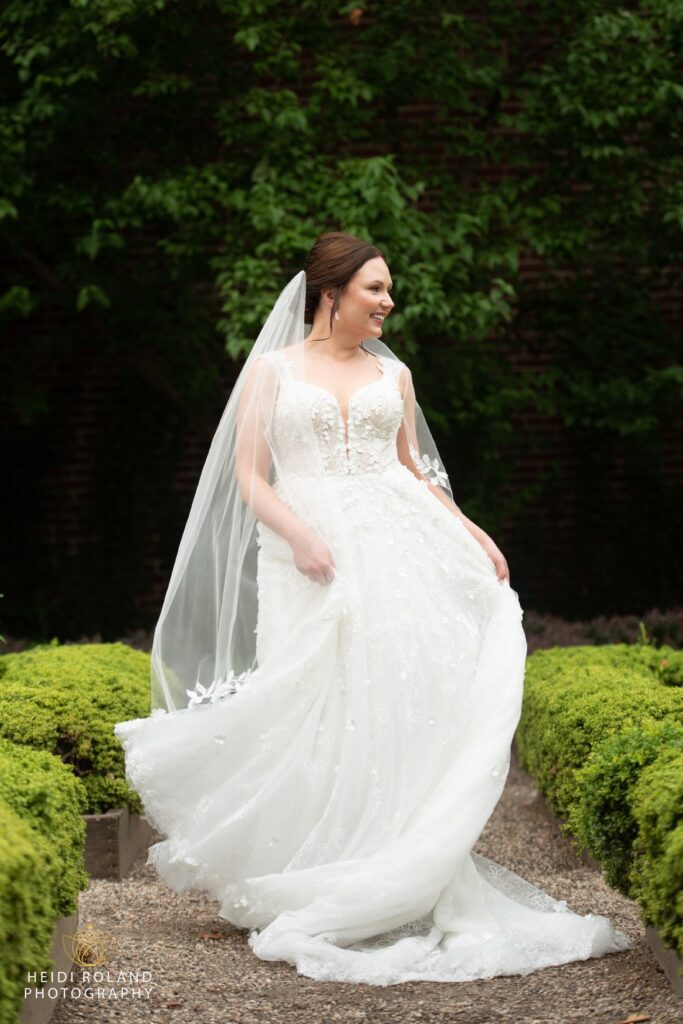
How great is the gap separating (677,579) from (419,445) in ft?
22.5

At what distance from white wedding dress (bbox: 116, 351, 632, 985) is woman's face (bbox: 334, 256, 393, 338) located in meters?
0.21

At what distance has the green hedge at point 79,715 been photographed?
4.77 metres

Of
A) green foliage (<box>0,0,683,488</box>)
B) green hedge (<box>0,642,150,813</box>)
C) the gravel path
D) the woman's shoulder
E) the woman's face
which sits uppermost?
green foliage (<box>0,0,683,488</box>)

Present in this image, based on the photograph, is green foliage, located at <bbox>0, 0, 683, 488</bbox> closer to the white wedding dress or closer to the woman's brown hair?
the woman's brown hair

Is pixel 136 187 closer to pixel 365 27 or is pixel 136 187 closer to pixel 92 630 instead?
pixel 365 27

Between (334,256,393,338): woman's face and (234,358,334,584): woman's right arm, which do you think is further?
(334,256,393,338): woman's face

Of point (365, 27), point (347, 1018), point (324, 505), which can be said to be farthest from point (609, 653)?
point (365, 27)

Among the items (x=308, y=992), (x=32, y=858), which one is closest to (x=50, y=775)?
(x=32, y=858)

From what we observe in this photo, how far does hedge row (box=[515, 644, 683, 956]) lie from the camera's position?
332cm

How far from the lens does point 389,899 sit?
3859 millimetres

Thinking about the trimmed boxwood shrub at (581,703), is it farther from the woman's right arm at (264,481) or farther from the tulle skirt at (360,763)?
the woman's right arm at (264,481)

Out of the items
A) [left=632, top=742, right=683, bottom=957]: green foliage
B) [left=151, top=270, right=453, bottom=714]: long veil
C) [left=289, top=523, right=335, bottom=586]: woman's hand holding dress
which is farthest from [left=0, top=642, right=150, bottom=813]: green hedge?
[left=632, top=742, right=683, bottom=957]: green foliage

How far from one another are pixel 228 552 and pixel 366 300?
1.02 m

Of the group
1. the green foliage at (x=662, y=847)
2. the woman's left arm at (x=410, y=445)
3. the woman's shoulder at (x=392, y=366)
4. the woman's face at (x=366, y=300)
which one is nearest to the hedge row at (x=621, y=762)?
the green foliage at (x=662, y=847)
